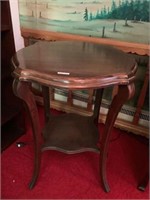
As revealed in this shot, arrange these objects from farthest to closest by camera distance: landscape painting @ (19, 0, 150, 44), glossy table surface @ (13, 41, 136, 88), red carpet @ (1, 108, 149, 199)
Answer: landscape painting @ (19, 0, 150, 44)
red carpet @ (1, 108, 149, 199)
glossy table surface @ (13, 41, 136, 88)

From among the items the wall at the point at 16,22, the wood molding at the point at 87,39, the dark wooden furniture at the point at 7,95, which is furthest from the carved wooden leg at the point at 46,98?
the wall at the point at 16,22

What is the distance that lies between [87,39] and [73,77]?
0.79 metres

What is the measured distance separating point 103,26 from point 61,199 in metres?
1.21

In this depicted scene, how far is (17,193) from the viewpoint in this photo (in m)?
1.26

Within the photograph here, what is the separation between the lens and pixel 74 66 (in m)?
0.98

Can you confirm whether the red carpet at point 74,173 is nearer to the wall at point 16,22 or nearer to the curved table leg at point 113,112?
the curved table leg at point 113,112

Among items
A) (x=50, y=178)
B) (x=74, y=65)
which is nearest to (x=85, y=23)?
(x=74, y=65)

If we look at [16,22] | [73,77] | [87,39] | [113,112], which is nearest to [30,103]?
[73,77]

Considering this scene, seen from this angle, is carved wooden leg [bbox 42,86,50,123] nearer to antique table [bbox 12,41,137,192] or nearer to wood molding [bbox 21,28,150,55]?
antique table [bbox 12,41,137,192]

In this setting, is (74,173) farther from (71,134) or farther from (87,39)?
(87,39)

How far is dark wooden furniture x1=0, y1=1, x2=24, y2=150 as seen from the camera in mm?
1308

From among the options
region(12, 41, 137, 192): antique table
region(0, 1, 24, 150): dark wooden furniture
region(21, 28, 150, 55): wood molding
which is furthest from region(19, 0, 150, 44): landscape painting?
region(0, 1, 24, 150): dark wooden furniture

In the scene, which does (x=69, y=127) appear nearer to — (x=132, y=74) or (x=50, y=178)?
(x=50, y=178)

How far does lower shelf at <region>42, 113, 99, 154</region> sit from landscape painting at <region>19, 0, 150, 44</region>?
669mm
